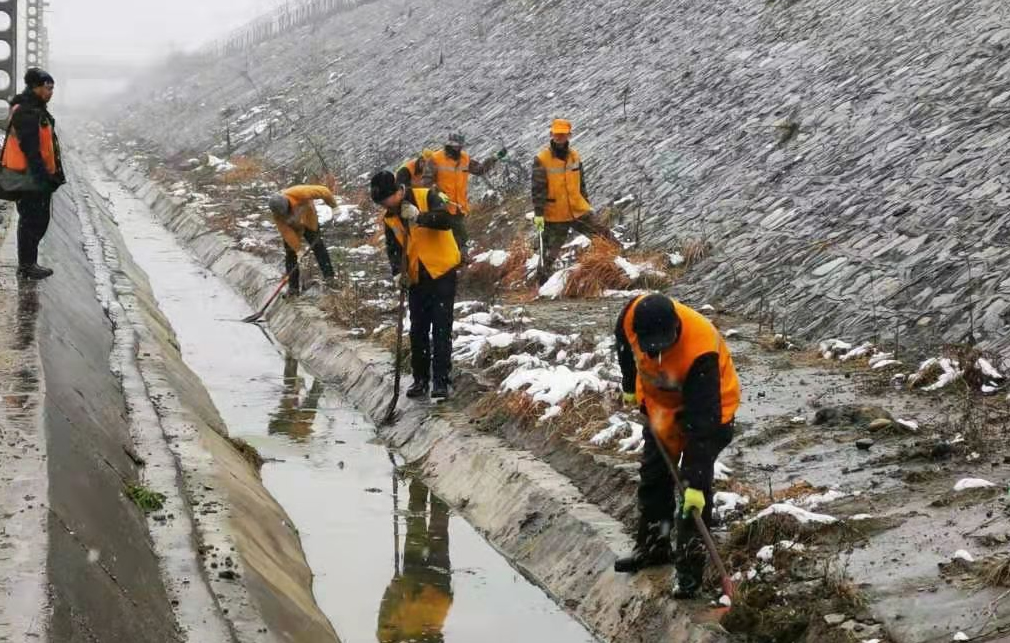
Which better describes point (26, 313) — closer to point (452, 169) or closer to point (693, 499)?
point (452, 169)

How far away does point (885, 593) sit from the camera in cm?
631

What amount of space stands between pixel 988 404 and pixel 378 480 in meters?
4.47

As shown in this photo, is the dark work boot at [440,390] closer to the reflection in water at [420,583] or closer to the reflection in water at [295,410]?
the reflection in water at [295,410]

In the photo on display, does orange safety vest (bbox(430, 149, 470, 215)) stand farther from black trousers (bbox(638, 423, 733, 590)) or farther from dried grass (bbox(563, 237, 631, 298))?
black trousers (bbox(638, 423, 733, 590))

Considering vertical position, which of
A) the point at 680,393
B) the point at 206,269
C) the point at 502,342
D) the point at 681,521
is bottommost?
the point at 206,269

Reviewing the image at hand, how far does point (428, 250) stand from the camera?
10.9 meters

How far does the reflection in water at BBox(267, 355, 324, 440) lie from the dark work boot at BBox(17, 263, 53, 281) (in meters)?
2.47

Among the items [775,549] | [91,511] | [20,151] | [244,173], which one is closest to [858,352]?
[775,549]

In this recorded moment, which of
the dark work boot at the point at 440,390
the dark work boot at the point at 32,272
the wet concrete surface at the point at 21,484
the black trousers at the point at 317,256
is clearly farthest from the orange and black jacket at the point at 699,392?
the black trousers at the point at 317,256

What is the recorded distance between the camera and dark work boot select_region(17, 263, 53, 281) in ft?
40.8

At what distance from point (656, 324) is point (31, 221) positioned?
308 inches

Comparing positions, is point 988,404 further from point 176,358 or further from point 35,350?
point 176,358

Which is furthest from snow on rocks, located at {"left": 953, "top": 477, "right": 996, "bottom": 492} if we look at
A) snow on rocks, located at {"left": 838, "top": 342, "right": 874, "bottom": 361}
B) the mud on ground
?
snow on rocks, located at {"left": 838, "top": 342, "right": 874, "bottom": 361}

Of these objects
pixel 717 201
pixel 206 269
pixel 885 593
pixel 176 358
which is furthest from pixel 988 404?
pixel 206 269
